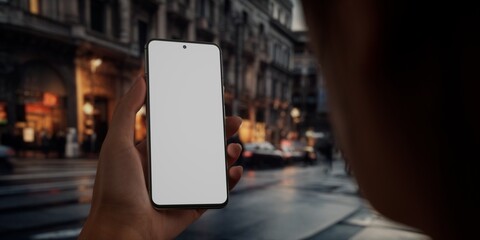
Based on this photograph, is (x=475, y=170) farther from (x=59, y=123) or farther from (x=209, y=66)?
(x=59, y=123)

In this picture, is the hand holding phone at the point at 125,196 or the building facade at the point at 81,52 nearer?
the hand holding phone at the point at 125,196

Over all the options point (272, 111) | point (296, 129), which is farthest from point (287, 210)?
point (296, 129)

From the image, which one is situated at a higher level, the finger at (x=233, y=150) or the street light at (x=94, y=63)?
the street light at (x=94, y=63)

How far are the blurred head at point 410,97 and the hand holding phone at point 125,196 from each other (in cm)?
83

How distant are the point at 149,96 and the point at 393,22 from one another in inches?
42.9

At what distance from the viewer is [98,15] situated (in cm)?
2039

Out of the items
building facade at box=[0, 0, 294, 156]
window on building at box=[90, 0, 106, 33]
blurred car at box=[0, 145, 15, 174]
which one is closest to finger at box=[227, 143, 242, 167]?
blurred car at box=[0, 145, 15, 174]

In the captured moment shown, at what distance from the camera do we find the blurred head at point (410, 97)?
0.40 metres

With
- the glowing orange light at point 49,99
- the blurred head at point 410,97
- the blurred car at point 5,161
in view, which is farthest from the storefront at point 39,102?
the blurred head at point 410,97

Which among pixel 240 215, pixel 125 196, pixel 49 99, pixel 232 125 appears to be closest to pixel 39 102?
pixel 49 99

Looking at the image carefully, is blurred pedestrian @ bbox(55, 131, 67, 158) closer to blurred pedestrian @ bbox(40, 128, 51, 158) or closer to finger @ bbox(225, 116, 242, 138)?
blurred pedestrian @ bbox(40, 128, 51, 158)

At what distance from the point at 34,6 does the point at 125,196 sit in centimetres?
1873

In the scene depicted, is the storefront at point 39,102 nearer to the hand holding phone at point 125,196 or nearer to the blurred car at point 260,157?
the blurred car at point 260,157

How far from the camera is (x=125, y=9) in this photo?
68.9 ft
